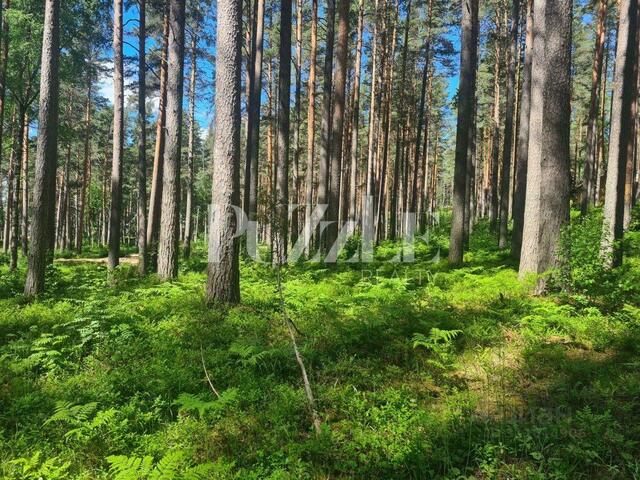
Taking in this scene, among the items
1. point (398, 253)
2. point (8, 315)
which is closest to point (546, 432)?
point (8, 315)

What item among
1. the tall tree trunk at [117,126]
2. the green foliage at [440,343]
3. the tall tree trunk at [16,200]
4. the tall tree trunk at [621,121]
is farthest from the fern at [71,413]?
the tall tree trunk at [16,200]

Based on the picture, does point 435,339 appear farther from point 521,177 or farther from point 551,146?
point 521,177

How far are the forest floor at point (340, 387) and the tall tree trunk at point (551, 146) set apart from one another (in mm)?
587

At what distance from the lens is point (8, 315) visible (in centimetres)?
721

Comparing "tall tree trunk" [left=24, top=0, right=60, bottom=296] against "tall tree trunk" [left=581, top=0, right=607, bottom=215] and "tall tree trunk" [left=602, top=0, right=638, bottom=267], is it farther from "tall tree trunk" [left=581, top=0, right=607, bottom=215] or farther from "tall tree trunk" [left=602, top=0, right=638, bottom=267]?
"tall tree trunk" [left=581, top=0, right=607, bottom=215]

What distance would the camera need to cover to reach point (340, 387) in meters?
4.29

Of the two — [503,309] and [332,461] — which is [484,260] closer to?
[503,309]

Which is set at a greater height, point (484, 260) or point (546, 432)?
point (484, 260)

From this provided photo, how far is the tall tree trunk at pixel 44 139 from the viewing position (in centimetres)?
833

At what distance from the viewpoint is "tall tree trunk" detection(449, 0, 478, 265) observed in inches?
418

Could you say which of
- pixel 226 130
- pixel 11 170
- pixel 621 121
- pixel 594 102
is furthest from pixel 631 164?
pixel 11 170

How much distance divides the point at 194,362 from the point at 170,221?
5.82 metres

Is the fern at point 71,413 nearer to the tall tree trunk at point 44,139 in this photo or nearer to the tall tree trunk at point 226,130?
the tall tree trunk at point 226,130

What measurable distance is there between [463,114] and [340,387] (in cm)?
924
